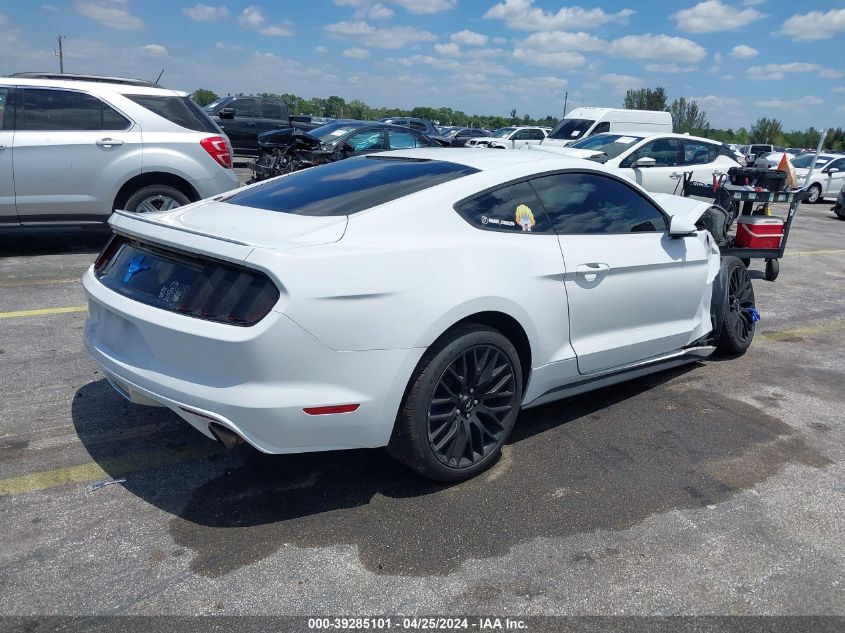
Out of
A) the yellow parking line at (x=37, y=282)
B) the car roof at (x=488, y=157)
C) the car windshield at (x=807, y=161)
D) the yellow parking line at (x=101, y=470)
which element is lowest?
the yellow parking line at (x=101, y=470)

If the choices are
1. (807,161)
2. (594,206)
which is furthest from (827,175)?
(594,206)

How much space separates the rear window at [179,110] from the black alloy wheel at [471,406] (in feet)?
19.6

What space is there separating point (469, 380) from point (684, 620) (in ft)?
4.37

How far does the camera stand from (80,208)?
7.64 m

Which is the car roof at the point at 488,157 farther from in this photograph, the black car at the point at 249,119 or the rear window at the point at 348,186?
the black car at the point at 249,119

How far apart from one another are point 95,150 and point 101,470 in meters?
5.17

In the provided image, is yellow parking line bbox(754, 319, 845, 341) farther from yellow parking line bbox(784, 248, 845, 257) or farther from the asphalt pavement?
yellow parking line bbox(784, 248, 845, 257)

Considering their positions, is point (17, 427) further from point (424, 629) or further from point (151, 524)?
A: point (424, 629)

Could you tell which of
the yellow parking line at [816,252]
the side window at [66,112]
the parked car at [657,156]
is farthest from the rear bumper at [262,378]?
the yellow parking line at [816,252]

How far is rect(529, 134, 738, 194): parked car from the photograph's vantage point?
39.4 feet

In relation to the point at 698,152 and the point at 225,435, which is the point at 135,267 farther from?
the point at 698,152

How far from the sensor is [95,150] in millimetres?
7559

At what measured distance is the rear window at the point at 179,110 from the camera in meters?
7.91

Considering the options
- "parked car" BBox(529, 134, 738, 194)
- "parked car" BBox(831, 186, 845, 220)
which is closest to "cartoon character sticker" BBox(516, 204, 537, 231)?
"parked car" BBox(529, 134, 738, 194)
